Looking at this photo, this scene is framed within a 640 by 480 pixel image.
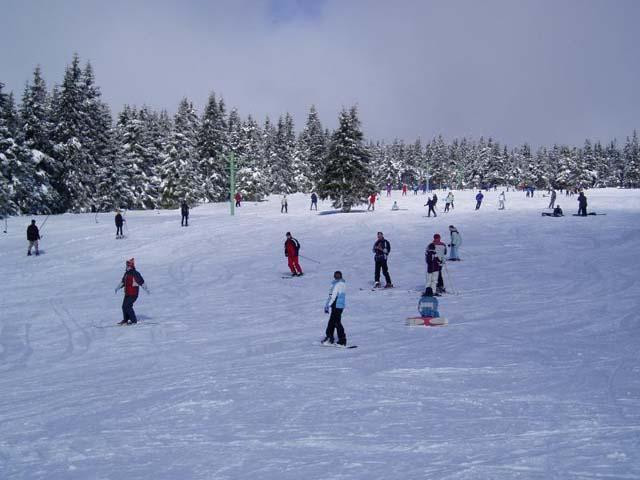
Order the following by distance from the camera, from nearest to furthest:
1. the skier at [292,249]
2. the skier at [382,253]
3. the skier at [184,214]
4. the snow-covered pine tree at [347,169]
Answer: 1. the skier at [382,253]
2. the skier at [292,249]
3. the skier at [184,214]
4. the snow-covered pine tree at [347,169]

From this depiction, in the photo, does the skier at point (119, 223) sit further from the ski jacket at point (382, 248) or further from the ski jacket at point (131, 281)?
the ski jacket at point (382, 248)

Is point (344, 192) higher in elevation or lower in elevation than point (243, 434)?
higher

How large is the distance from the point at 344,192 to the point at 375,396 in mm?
37892

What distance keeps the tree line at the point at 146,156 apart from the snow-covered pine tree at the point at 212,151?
0.12 metres

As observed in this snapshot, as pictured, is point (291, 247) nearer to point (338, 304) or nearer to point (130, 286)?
point (130, 286)

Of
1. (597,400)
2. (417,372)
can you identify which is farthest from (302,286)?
→ (597,400)

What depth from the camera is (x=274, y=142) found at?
84938 mm

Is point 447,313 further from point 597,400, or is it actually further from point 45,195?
point 45,195

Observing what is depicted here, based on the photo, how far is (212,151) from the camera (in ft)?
218

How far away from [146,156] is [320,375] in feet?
185

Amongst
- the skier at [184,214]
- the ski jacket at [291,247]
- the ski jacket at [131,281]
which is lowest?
the ski jacket at [131,281]

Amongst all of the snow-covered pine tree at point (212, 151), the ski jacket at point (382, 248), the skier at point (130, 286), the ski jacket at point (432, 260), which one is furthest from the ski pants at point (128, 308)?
the snow-covered pine tree at point (212, 151)

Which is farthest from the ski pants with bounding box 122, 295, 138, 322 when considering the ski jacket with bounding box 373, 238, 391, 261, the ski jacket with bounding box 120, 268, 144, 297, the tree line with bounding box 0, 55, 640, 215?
the tree line with bounding box 0, 55, 640, 215

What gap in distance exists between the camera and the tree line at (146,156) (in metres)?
45.9
